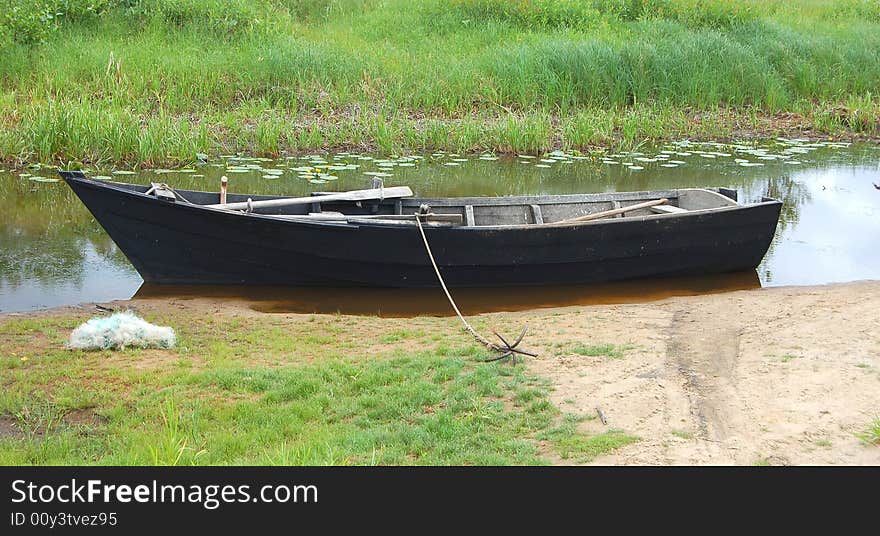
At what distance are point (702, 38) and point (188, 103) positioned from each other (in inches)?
396

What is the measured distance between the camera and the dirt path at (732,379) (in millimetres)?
4926

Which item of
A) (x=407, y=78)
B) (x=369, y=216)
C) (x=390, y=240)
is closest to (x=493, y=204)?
(x=369, y=216)

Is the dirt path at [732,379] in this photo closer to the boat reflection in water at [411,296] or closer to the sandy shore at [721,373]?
the sandy shore at [721,373]

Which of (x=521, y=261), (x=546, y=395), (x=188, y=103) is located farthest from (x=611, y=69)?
(x=546, y=395)

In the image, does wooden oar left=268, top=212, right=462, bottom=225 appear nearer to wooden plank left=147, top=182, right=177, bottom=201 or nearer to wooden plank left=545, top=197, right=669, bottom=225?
wooden plank left=147, top=182, right=177, bottom=201

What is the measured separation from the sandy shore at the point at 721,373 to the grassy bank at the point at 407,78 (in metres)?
7.10

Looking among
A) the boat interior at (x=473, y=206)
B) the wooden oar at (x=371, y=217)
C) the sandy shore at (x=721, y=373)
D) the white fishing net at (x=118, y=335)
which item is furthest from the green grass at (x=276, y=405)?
the boat interior at (x=473, y=206)

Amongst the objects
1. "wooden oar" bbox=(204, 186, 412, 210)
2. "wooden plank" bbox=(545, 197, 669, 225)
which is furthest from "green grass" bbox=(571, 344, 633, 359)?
"wooden oar" bbox=(204, 186, 412, 210)

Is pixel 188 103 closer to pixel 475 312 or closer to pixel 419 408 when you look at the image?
pixel 475 312

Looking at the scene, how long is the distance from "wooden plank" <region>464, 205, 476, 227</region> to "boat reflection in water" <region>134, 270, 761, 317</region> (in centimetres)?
79

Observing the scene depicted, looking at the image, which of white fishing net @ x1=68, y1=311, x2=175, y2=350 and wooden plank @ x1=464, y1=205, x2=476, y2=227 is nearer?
white fishing net @ x1=68, y1=311, x2=175, y2=350

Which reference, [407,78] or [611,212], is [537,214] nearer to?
[611,212]

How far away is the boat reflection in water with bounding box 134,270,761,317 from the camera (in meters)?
9.17

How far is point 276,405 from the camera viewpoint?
554 centimetres
